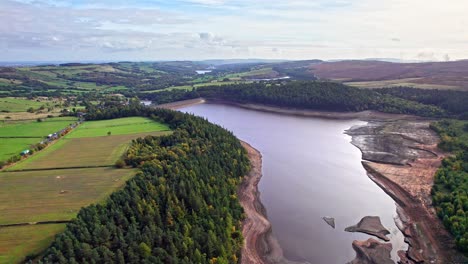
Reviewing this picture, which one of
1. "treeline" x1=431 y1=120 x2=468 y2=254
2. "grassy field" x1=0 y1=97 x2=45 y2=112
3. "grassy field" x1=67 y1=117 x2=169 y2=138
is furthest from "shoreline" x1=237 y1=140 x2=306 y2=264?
"grassy field" x1=0 y1=97 x2=45 y2=112

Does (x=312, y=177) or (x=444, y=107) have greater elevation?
(x=444, y=107)

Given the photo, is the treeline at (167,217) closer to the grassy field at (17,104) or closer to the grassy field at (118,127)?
the grassy field at (118,127)

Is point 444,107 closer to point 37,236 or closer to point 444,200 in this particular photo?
point 444,200

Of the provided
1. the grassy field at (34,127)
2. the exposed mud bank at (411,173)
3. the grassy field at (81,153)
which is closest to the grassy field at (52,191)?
the grassy field at (81,153)

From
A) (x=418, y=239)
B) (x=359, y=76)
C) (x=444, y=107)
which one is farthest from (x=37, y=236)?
(x=359, y=76)

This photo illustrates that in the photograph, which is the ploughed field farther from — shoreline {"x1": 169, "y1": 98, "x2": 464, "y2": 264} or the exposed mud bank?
the exposed mud bank

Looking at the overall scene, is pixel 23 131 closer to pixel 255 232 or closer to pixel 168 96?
pixel 255 232
